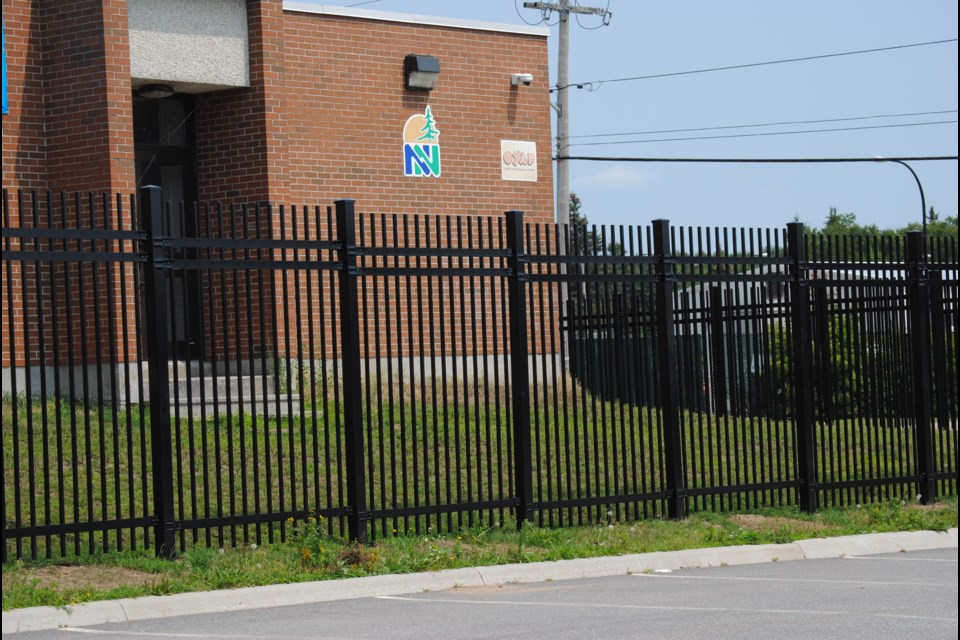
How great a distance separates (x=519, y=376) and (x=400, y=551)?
1843mm

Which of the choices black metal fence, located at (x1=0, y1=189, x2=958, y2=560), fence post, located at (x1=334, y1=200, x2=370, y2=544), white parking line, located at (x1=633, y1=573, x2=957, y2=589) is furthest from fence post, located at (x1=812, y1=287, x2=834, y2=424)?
fence post, located at (x1=334, y1=200, x2=370, y2=544)

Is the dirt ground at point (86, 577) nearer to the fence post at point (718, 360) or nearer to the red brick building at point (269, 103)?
the fence post at point (718, 360)

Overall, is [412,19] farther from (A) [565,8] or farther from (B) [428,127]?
(A) [565,8]

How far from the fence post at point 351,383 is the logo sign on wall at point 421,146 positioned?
1129cm

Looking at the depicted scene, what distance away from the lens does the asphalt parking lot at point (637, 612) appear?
26.1 ft

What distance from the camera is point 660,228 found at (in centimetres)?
1208

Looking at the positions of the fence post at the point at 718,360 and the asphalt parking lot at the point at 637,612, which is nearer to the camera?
the asphalt parking lot at the point at 637,612

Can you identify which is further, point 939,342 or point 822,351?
point 939,342

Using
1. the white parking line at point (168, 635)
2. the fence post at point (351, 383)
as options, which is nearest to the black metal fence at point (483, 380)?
the fence post at point (351, 383)

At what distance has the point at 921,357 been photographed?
1373cm

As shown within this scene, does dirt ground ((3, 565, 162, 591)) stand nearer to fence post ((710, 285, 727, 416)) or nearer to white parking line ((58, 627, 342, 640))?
white parking line ((58, 627, 342, 640))

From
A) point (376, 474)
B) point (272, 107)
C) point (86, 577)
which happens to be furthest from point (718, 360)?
point (272, 107)

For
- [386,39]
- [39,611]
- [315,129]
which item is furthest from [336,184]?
[39,611]

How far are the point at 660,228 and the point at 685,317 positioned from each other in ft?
3.59
